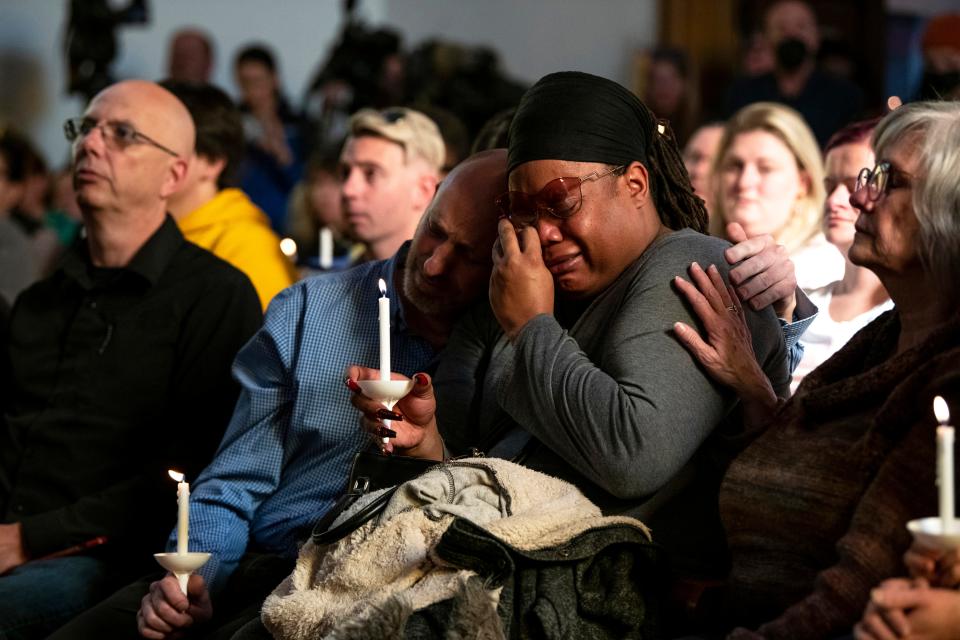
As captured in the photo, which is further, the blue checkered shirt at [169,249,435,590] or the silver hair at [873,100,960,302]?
the blue checkered shirt at [169,249,435,590]

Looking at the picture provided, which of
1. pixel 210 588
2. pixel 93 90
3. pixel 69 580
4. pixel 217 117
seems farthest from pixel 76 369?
pixel 93 90

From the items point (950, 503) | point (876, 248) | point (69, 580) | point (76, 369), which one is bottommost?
point (69, 580)

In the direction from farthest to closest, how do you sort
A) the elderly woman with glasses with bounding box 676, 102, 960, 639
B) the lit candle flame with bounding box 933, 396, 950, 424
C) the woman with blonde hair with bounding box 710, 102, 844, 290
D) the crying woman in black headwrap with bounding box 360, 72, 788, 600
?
the woman with blonde hair with bounding box 710, 102, 844, 290 < the crying woman in black headwrap with bounding box 360, 72, 788, 600 < the elderly woman with glasses with bounding box 676, 102, 960, 639 < the lit candle flame with bounding box 933, 396, 950, 424

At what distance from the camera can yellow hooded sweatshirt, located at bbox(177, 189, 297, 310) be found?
3.93 m

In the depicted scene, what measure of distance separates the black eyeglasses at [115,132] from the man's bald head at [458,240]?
1.16 m

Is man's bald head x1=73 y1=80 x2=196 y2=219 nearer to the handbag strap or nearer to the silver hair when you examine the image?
the handbag strap

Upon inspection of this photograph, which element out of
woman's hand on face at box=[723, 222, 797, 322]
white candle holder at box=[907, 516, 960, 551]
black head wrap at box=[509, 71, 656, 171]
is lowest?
white candle holder at box=[907, 516, 960, 551]

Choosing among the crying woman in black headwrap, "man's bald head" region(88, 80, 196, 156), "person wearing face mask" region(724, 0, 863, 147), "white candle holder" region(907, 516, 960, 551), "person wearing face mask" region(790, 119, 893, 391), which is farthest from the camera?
"person wearing face mask" region(724, 0, 863, 147)

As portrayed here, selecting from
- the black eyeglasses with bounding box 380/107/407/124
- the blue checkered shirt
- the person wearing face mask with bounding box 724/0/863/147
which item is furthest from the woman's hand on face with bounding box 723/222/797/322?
the person wearing face mask with bounding box 724/0/863/147

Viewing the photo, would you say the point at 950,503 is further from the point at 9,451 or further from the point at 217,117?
the point at 217,117

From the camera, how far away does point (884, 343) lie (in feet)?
7.15

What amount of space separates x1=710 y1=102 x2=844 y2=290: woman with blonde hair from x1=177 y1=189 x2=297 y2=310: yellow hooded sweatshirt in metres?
1.22

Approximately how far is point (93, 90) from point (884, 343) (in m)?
5.56

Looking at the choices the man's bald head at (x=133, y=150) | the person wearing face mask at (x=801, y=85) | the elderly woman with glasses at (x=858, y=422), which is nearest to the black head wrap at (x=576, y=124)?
the elderly woman with glasses at (x=858, y=422)
